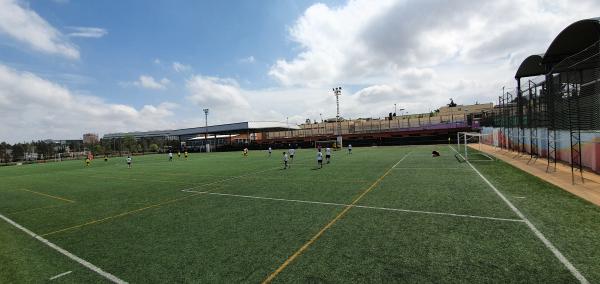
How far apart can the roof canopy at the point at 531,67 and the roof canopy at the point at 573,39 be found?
21.1 feet

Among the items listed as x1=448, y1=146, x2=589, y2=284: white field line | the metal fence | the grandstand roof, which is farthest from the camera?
the grandstand roof

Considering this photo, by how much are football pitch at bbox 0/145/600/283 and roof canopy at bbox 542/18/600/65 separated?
10670 millimetres

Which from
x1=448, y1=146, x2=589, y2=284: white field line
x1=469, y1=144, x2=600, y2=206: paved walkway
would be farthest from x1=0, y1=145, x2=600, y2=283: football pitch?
x1=469, y1=144, x2=600, y2=206: paved walkway

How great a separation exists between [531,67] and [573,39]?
1094 centimetres

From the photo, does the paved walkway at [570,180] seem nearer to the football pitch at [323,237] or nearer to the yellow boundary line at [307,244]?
the football pitch at [323,237]

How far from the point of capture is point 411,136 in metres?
63.1

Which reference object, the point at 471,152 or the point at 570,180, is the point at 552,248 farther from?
the point at 471,152

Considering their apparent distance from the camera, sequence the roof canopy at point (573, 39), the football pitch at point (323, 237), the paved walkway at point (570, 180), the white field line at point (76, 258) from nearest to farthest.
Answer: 1. the football pitch at point (323, 237)
2. the white field line at point (76, 258)
3. the paved walkway at point (570, 180)
4. the roof canopy at point (573, 39)

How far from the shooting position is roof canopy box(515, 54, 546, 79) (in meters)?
29.0

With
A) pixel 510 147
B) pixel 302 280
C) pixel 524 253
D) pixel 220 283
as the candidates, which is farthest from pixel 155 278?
pixel 510 147

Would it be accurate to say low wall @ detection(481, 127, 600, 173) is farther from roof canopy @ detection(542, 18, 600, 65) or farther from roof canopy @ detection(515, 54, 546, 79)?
roof canopy @ detection(515, 54, 546, 79)

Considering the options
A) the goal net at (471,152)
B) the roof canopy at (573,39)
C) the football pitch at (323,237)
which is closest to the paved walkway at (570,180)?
the football pitch at (323,237)

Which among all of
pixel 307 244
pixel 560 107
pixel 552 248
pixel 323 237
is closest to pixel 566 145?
pixel 560 107

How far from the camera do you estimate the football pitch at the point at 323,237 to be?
616cm
